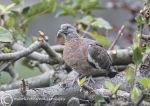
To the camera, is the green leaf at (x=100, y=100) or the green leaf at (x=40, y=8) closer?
the green leaf at (x=100, y=100)

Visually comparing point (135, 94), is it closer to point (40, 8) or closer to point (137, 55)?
point (137, 55)

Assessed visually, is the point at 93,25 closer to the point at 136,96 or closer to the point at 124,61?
the point at 124,61

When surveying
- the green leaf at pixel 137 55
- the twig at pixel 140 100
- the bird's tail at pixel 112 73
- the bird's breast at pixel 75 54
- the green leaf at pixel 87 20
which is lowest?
the twig at pixel 140 100

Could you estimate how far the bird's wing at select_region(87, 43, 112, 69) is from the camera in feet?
10.0

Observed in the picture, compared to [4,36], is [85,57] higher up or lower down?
lower down

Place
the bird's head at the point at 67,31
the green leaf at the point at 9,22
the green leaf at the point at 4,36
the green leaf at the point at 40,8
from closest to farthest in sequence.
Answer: the green leaf at the point at 4,36 < the bird's head at the point at 67,31 < the green leaf at the point at 9,22 < the green leaf at the point at 40,8

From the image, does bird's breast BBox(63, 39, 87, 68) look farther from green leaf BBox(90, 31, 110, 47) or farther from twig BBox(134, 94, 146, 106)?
twig BBox(134, 94, 146, 106)

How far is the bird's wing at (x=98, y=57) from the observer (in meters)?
3.06

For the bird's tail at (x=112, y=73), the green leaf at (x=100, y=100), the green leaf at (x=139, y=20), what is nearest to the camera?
the green leaf at (x=100, y=100)

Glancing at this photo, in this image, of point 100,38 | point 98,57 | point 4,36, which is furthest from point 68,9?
point 4,36

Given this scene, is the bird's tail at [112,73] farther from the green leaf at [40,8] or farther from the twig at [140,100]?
the twig at [140,100]

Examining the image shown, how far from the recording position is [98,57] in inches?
122

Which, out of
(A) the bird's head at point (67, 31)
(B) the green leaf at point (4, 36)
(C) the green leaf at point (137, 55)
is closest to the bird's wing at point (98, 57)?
(A) the bird's head at point (67, 31)

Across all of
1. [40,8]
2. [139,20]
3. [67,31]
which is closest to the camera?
[139,20]
